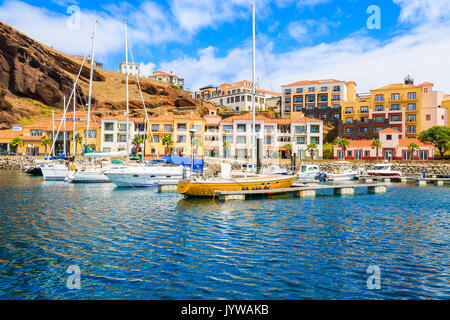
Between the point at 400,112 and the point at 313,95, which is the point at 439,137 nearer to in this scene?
the point at 400,112

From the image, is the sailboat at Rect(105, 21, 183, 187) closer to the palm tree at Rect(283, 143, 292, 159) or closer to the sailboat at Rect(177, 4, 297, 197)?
the sailboat at Rect(177, 4, 297, 197)

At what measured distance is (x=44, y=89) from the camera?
128 m

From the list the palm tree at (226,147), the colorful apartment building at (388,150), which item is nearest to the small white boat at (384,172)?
the colorful apartment building at (388,150)

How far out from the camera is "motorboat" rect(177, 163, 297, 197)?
31.0m

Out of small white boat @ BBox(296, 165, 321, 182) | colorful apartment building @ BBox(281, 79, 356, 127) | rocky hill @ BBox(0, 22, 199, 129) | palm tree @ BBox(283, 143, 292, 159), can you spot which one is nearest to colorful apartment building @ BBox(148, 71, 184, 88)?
rocky hill @ BBox(0, 22, 199, 129)

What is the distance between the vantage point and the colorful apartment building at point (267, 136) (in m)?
90.2

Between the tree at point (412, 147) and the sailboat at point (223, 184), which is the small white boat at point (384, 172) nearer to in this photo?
the tree at point (412, 147)

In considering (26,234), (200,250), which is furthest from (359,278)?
(26,234)

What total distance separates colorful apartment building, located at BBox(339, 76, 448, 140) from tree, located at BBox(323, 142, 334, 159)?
9971 millimetres

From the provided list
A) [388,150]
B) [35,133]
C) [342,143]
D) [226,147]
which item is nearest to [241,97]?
[226,147]

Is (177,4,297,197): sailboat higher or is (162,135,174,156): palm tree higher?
(162,135,174,156): palm tree

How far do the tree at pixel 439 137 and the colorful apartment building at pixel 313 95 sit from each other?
33.7 meters
